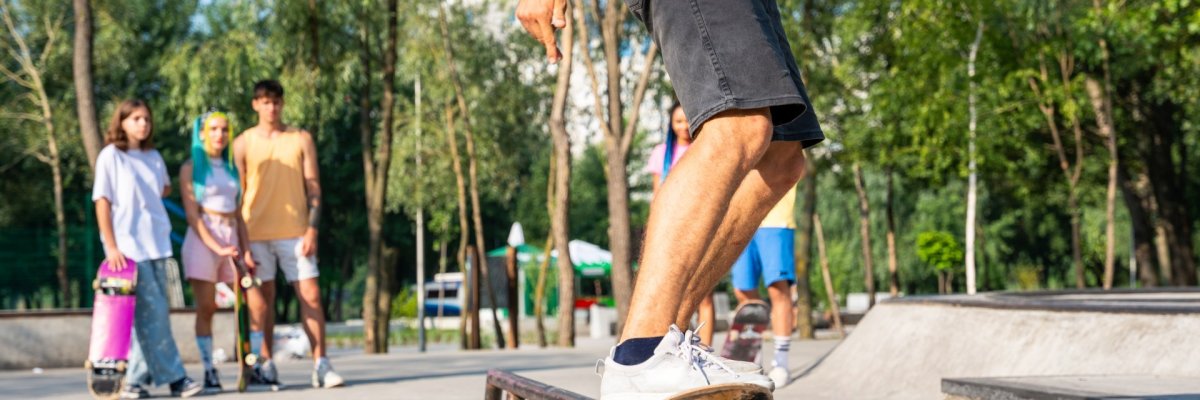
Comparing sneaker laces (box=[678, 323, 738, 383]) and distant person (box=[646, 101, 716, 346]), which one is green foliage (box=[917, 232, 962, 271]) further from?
sneaker laces (box=[678, 323, 738, 383])

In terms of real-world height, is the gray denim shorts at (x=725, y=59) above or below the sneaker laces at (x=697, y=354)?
above

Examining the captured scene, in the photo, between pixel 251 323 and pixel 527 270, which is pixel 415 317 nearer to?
pixel 527 270

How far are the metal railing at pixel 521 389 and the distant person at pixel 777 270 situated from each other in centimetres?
382

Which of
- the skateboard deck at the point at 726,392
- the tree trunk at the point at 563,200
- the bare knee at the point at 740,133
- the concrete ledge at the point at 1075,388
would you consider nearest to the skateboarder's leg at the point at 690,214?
the bare knee at the point at 740,133

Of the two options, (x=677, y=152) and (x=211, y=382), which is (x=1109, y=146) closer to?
(x=677, y=152)

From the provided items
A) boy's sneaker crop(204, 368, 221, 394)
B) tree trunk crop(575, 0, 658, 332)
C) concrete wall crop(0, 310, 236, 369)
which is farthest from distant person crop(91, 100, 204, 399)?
tree trunk crop(575, 0, 658, 332)

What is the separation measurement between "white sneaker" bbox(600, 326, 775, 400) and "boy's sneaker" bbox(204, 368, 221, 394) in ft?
18.8

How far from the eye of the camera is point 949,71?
25000 mm

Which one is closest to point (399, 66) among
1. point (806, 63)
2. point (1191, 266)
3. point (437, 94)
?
point (437, 94)

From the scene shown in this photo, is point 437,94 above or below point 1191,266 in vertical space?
above

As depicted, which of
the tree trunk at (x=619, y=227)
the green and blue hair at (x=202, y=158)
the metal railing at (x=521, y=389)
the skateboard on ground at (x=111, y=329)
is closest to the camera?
the metal railing at (x=521, y=389)

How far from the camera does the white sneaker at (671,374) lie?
3018mm

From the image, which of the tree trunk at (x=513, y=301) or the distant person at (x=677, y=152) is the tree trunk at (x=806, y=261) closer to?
the tree trunk at (x=513, y=301)

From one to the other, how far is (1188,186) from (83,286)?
84.3 feet
